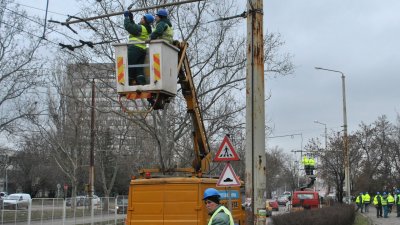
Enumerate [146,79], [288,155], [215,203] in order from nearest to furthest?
1. [215,203]
2. [146,79]
3. [288,155]

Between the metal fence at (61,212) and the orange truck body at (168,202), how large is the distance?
44.4 feet

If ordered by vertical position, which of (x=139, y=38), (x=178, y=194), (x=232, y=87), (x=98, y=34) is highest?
(x=98, y=34)

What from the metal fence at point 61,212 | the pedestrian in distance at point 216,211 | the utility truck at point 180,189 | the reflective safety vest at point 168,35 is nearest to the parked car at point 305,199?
the metal fence at point 61,212

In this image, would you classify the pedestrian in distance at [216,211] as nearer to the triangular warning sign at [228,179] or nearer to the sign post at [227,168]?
the sign post at [227,168]

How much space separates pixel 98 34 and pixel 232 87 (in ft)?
23.4

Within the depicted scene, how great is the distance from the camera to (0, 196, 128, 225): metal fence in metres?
25.0

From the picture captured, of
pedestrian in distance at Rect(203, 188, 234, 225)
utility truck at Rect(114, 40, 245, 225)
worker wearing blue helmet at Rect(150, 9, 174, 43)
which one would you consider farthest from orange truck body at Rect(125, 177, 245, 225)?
pedestrian in distance at Rect(203, 188, 234, 225)

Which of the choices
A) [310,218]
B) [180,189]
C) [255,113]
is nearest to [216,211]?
[255,113]

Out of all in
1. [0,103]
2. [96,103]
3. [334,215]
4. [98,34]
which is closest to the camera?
[334,215]

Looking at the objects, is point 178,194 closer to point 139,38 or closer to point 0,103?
point 139,38

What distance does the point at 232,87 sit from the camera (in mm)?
26297

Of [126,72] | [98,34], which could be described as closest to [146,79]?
[126,72]

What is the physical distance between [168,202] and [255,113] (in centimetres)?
321

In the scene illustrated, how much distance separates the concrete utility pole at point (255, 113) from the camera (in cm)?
1088
